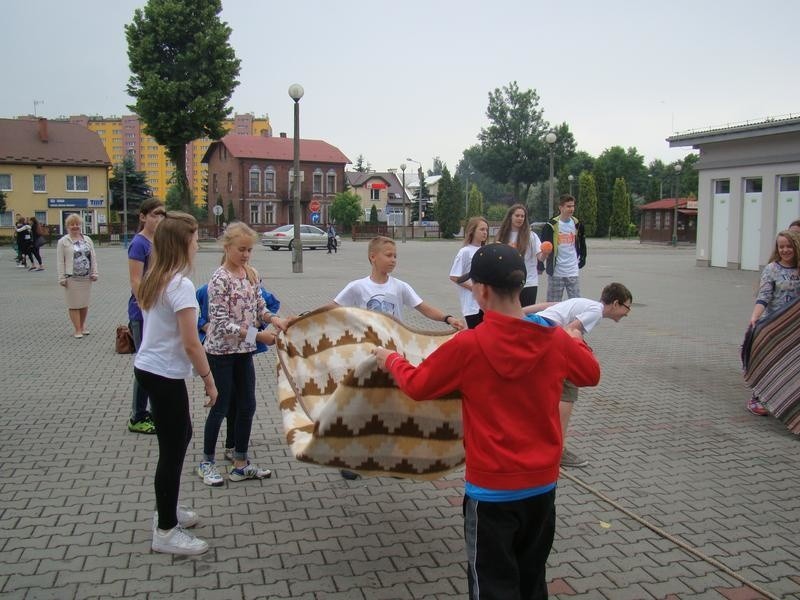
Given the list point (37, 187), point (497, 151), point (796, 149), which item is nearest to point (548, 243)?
point (796, 149)

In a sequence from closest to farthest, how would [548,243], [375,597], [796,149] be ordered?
[375,597] < [548,243] < [796,149]

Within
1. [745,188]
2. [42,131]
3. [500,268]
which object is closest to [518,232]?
[500,268]

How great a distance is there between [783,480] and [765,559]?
5.41 ft

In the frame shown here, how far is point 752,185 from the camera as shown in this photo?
92.8 feet

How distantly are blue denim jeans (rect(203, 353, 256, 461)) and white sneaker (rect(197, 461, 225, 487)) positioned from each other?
54mm

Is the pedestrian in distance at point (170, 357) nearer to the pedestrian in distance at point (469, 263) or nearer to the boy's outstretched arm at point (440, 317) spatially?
the boy's outstretched arm at point (440, 317)

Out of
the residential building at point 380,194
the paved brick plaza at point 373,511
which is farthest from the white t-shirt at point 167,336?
the residential building at point 380,194

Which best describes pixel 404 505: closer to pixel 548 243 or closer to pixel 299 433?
pixel 299 433

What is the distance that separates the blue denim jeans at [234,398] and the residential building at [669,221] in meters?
56.6

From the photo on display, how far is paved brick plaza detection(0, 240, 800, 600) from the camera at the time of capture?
13.3 feet

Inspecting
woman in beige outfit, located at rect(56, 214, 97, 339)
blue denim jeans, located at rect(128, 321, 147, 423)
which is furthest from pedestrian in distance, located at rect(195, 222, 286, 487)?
woman in beige outfit, located at rect(56, 214, 97, 339)

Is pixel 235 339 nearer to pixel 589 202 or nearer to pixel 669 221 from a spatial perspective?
pixel 669 221

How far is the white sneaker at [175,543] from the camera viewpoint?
4289 millimetres

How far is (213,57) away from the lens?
190 feet
